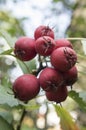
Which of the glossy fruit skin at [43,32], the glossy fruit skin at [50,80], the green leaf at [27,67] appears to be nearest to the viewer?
the glossy fruit skin at [50,80]

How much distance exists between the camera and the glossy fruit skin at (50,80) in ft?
3.82

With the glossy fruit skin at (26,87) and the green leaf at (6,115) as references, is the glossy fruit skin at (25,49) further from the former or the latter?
the green leaf at (6,115)

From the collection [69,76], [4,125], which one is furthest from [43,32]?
[4,125]

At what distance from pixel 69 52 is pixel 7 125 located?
324 mm

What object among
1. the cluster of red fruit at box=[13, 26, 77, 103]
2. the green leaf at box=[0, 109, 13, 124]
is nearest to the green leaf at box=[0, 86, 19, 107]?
the cluster of red fruit at box=[13, 26, 77, 103]

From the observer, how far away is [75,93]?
135 cm

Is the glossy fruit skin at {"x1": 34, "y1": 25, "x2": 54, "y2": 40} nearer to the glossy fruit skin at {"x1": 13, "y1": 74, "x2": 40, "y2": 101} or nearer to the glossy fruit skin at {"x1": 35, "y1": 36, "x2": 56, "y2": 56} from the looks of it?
the glossy fruit skin at {"x1": 35, "y1": 36, "x2": 56, "y2": 56}

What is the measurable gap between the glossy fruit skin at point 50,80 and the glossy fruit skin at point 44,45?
65mm

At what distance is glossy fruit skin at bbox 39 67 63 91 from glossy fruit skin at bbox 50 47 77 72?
0.02m

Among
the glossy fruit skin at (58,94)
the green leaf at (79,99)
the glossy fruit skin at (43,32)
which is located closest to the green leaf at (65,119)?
the green leaf at (79,99)

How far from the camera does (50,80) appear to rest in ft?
3.86

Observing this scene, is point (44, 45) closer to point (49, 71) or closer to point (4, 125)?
point (49, 71)

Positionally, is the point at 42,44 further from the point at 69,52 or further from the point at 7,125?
the point at 7,125

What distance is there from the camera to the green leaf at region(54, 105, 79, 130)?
1385 millimetres
